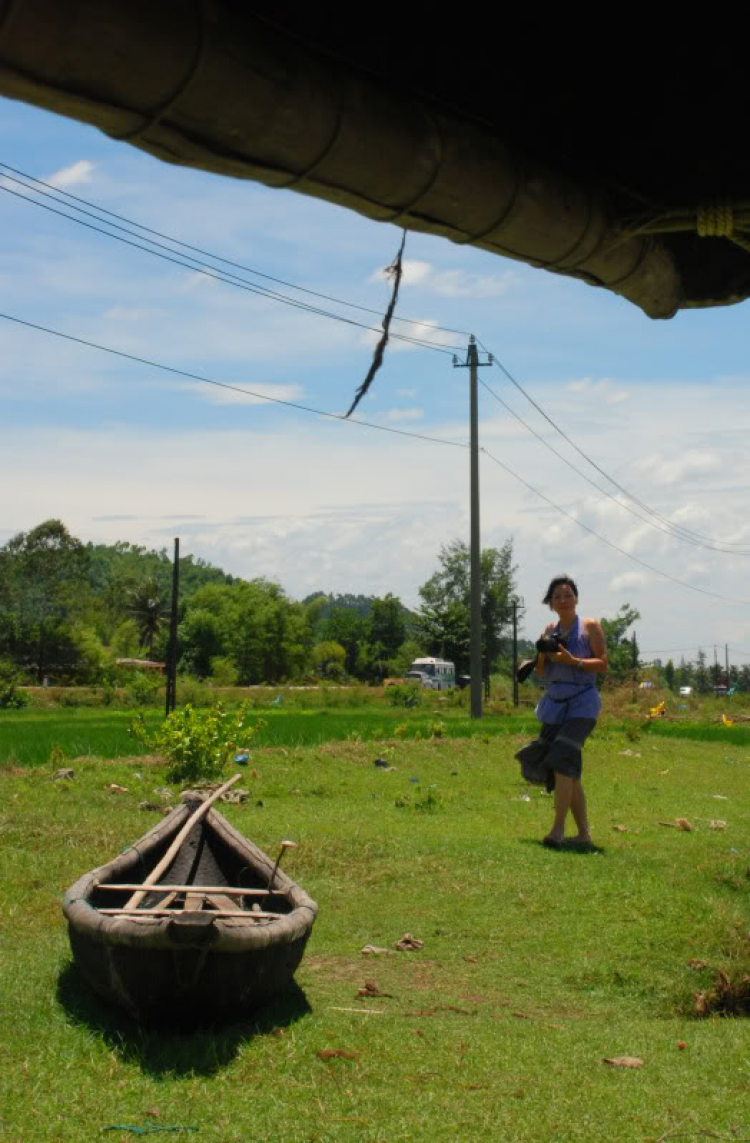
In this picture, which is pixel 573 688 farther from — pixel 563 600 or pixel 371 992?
pixel 371 992

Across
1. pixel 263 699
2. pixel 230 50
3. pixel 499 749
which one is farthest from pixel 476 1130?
pixel 263 699

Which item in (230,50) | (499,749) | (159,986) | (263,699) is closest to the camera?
(230,50)

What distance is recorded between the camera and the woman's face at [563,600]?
8930mm

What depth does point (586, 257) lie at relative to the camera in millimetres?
2793

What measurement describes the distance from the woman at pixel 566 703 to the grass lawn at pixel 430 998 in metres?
0.46

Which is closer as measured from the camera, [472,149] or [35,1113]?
[472,149]

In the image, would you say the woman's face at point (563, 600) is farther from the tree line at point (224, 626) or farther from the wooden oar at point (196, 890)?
the tree line at point (224, 626)

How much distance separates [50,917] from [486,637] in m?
64.2

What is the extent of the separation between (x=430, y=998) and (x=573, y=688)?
3506 millimetres

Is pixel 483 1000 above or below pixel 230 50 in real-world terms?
below

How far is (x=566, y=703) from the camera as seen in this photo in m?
8.85

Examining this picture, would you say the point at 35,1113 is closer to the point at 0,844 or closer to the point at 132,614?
the point at 0,844

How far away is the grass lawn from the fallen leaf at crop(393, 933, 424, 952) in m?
0.07

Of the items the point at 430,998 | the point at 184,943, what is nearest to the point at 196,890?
the point at 184,943
